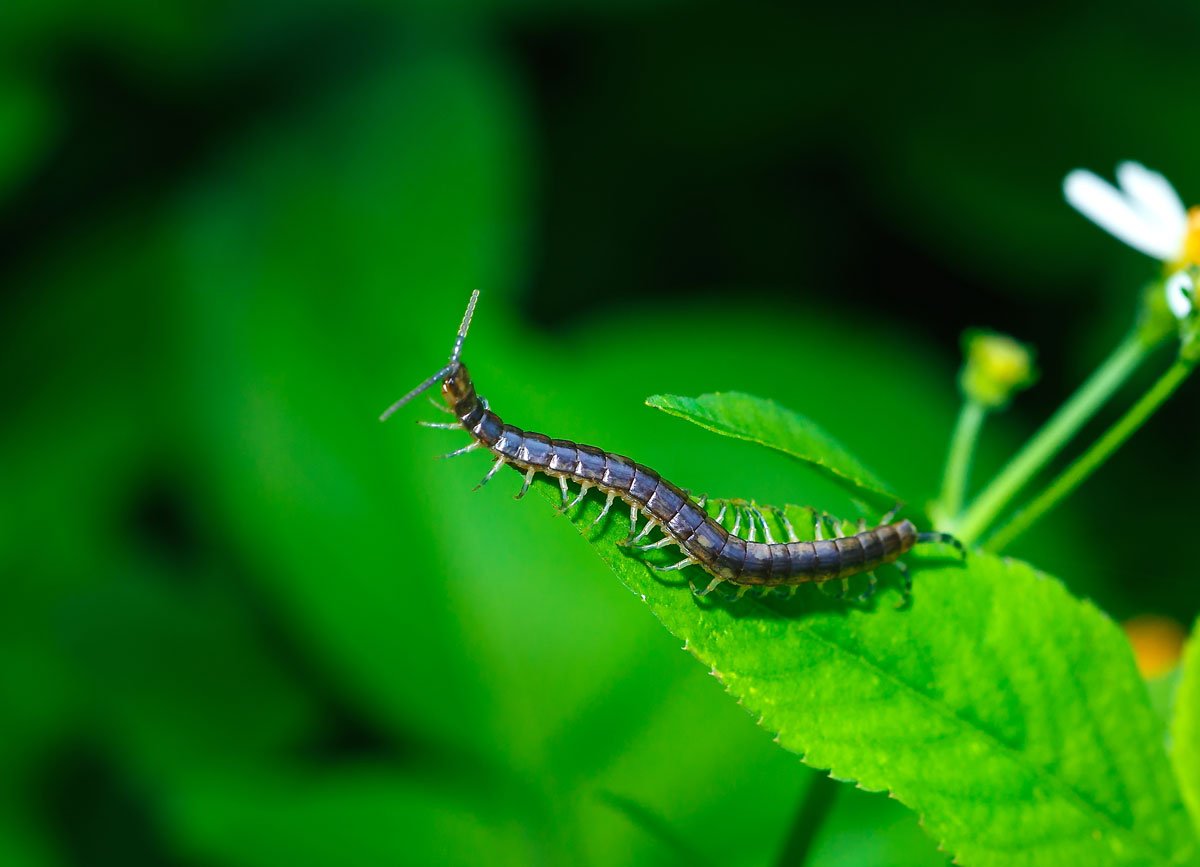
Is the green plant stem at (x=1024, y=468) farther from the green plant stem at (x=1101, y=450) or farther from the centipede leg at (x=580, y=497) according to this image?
the centipede leg at (x=580, y=497)

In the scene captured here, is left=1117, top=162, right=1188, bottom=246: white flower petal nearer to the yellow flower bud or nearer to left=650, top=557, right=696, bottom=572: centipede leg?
the yellow flower bud

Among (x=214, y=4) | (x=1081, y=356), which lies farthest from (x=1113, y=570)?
(x=214, y=4)

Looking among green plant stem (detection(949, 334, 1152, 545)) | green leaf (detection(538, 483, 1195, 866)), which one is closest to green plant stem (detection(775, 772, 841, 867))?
green leaf (detection(538, 483, 1195, 866))

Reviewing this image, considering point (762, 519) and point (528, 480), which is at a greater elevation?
point (762, 519)

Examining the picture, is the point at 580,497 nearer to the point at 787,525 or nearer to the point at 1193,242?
the point at 787,525

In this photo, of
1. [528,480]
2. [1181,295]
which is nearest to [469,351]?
[528,480]

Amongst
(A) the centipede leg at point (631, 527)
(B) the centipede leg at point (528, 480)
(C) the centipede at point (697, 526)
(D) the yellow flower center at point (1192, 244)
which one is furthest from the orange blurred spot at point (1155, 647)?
(B) the centipede leg at point (528, 480)

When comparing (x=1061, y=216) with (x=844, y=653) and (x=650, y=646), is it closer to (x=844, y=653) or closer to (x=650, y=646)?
(x=650, y=646)
